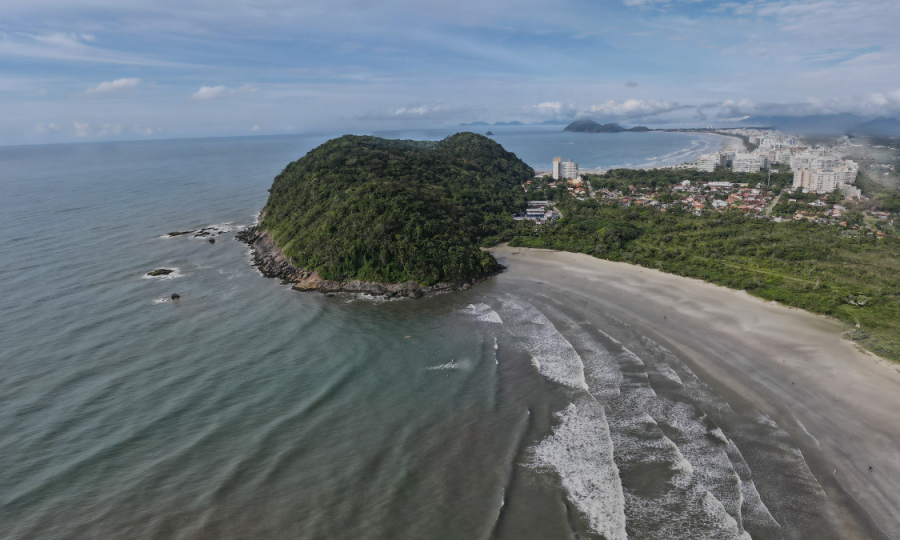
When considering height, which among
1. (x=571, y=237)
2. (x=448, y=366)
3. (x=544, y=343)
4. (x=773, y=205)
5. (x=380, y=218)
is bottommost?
(x=448, y=366)

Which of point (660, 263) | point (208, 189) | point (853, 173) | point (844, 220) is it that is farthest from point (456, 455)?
point (853, 173)

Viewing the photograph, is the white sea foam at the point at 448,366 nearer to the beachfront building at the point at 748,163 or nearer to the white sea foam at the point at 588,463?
the white sea foam at the point at 588,463

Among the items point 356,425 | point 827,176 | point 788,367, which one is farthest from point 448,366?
point 827,176

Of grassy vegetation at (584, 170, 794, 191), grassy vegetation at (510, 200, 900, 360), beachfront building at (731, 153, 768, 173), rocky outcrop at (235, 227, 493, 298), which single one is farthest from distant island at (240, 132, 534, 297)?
beachfront building at (731, 153, 768, 173)

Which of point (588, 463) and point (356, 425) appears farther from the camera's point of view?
point (356, 425)

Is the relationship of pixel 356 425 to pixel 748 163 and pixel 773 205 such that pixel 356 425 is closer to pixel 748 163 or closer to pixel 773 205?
pixel 773 205

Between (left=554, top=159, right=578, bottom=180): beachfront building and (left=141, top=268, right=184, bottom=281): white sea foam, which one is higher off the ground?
(left=554, top=159, right=578, bottom=180): beachfront building

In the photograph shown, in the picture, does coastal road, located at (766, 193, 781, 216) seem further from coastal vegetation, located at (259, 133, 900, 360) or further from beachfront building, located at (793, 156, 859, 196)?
beachfront building, located at (793, 156, 859, 196)
